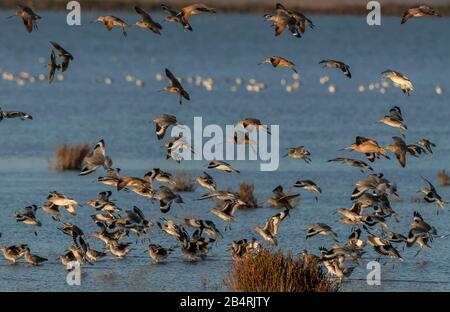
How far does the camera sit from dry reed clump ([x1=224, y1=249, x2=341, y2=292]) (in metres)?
17.7

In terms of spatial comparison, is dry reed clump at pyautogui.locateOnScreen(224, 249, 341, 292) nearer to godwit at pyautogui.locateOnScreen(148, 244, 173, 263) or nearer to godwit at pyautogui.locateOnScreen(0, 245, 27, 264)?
godwit at pyautogui.locateOnScreen(148, 244, 173, 263)

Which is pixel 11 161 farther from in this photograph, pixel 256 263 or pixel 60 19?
pixel 60 19

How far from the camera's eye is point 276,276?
58.1 feet

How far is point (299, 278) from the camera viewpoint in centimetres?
1789

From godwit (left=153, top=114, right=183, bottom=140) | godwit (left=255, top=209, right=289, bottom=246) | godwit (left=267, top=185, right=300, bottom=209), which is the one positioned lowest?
godwit (left=255, top=209, right=289, bottom=246)

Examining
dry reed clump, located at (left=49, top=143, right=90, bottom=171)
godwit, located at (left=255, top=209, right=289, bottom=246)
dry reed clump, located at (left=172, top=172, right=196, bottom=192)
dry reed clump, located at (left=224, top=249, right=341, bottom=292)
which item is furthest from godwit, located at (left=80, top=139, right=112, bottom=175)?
dry reed clump, located at (left=49, top=143, right=90, bottom=171)

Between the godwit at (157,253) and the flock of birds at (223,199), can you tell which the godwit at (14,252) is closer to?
the flock of birds at (223,199)

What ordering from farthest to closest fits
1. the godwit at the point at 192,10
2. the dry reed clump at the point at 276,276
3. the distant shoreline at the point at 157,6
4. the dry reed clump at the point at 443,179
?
the distant shoreline at the point at 157,6, the dry reed clump at the point at 443,179, the godwit at the point at 192,10, the dry reed clump at the point at 276,276

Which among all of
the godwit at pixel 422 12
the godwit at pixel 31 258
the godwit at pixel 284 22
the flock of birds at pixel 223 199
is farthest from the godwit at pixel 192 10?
the godwit at pixel 31 258

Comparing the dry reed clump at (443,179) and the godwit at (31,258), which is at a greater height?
the dry reed clump at (443,179)

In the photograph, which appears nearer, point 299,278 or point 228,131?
point 299,278

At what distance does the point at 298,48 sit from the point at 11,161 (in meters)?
66.9

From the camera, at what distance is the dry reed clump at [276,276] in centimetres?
1772
